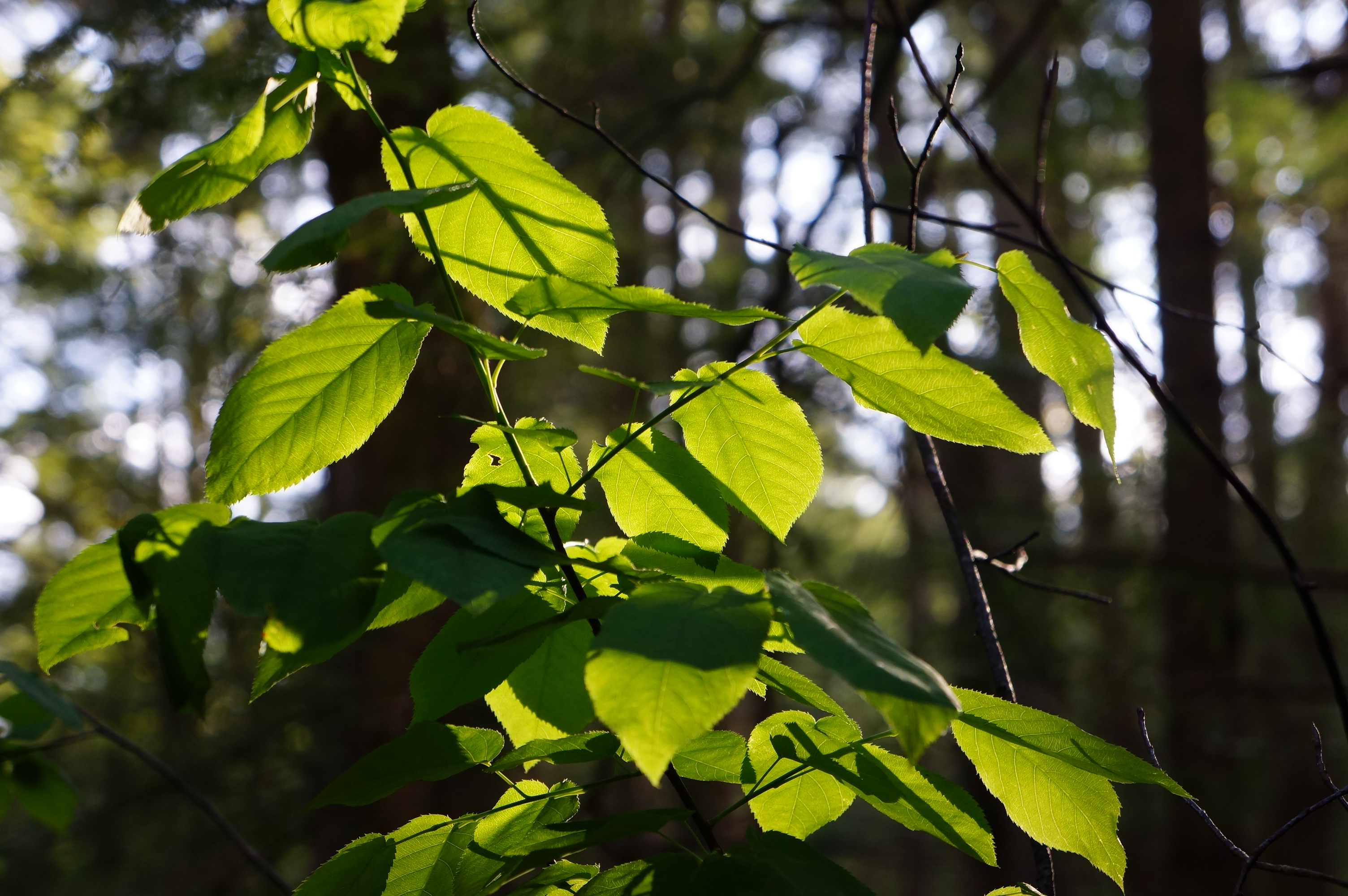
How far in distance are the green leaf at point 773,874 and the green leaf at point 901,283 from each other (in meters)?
0.43

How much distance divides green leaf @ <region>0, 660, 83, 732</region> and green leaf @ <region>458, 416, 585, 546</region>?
34 cm

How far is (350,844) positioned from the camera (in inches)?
34.4

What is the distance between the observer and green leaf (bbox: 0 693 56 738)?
669 millimetres

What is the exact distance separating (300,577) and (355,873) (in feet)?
1.25

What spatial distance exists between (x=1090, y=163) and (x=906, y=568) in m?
7.43

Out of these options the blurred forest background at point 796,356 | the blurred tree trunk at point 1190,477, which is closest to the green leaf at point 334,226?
the blurred forest background at point 796,356

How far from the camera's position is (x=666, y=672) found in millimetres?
545

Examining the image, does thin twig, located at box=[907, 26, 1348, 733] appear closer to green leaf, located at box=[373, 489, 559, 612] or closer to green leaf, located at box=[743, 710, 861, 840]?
green leaf, located at box=[743, 710, 861, 840]

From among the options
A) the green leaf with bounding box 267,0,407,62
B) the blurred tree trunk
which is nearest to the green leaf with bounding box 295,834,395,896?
the green leaf with bounding box 267,0,407,62

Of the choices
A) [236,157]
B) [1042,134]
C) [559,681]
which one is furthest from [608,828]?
[1042,134]

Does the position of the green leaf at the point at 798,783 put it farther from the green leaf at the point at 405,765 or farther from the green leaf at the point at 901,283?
the green leaf at the point at 901,283

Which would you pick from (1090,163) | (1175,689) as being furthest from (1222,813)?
(1090,163)

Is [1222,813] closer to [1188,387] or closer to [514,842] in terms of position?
[1188,387]

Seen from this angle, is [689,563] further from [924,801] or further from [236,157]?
[236,157]
